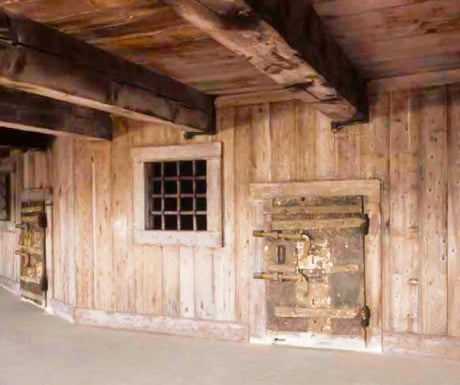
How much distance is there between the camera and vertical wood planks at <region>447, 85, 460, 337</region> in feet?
11.1

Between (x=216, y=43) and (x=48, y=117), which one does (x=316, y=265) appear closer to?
(x=216, y=43)

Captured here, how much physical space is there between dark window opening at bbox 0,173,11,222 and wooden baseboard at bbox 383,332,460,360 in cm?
513

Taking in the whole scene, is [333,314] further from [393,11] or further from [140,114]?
[393,11]

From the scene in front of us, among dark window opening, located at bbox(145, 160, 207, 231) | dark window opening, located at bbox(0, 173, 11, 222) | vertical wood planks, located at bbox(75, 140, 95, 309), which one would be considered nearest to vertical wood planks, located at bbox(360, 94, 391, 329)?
dark window opening, located at bbox(145, 160, 207, 231)

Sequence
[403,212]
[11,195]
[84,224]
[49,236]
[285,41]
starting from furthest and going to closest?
[11,195], [49,236], [84,224], [403,212], [285,41]

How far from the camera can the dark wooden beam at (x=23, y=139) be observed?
4574mm

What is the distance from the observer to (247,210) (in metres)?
3.99

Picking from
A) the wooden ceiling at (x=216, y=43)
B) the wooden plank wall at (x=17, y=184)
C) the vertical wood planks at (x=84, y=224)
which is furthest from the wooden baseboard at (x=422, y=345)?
the wooden plank wall at (x=17, y=184)

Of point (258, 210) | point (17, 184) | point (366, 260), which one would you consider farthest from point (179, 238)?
point (17, 184)

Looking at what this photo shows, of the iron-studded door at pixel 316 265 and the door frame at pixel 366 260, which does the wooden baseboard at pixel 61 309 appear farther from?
the iron-studded door at pixel 316 265

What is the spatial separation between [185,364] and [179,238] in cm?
115

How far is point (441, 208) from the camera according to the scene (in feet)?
11.2

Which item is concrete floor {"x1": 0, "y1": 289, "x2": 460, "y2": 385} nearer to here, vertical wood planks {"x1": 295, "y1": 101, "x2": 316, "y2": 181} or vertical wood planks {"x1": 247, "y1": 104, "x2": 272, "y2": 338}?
vertical wood planks {"x1": 247, "y1": 104, "x2": 272, "y2": 338}

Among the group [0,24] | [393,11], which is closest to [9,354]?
[0,24]
